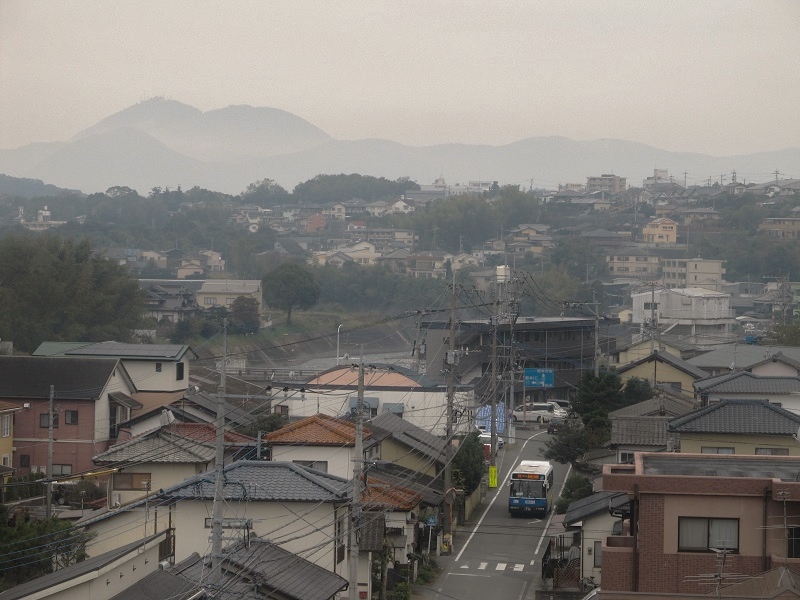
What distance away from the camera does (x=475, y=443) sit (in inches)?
702

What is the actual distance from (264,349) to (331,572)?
34369mm

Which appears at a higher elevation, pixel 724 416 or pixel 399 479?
pixel 724 416

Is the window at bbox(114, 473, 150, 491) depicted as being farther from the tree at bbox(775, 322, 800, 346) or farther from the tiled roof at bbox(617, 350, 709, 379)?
the tree at bbox(775, 322, 800, 346)

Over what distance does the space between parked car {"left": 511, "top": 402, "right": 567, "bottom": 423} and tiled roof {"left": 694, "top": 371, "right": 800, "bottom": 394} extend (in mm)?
9672

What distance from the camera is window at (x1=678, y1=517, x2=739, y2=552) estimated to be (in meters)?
7.47

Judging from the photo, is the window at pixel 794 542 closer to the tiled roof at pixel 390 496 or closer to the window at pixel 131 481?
the tiled roof at pixel 390 496

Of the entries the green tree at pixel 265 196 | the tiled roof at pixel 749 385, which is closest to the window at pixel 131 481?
the tiled roof at pixel 749 385

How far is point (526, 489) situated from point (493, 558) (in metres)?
2.58

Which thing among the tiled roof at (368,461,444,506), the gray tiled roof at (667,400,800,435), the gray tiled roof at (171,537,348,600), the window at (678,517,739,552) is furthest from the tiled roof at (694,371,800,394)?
the window at (678,517,739,552)

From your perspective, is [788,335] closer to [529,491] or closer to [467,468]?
[529,491]

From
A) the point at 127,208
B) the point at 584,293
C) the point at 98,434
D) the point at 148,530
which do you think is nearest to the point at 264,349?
the point at 584,293

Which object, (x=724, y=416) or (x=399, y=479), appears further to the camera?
(x=399, y=479)

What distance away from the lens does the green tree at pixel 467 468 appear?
16828 millimetres

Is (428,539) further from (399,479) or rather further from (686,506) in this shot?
(686,506)
